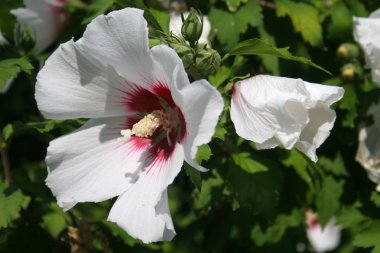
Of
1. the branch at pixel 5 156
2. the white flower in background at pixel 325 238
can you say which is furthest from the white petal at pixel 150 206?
the white flower in background at pixel 325 238

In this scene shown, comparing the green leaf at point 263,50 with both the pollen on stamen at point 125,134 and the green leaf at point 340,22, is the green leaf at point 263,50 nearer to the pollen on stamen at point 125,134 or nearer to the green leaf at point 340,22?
the pollen on stamen at point 125,134

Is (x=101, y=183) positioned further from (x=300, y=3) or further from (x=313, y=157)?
(x=300, y=3)

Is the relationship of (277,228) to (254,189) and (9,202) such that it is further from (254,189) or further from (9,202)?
(9,202)

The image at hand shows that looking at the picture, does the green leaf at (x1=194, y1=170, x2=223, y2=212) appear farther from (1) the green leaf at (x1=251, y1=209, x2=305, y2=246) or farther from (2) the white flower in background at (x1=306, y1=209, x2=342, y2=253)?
(2) the white flower in background at (x1=306, y1=209, x2=342, y2=253)

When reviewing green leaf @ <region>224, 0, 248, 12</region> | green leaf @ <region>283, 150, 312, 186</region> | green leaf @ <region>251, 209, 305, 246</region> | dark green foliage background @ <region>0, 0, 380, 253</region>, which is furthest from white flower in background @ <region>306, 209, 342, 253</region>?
green leaf @ <region>224, 0, 248, 12</region>

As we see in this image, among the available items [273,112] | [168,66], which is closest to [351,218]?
[273,112]
